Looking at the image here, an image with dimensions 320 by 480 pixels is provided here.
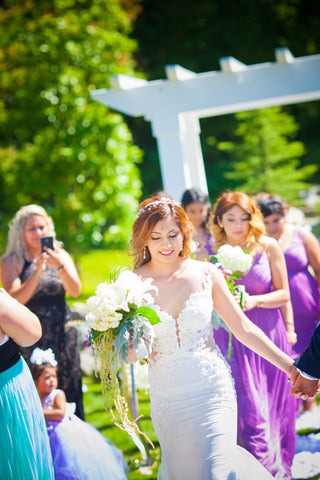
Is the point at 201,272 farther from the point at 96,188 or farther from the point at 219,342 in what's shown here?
the point at 96,188

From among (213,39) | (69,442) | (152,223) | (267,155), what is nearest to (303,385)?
(152,223)

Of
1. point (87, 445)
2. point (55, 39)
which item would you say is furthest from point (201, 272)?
point (55, 39)

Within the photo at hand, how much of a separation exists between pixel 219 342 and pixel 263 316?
436 mm

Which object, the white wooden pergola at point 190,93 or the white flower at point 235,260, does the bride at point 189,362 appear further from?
the white wooden pergola at point 190,93

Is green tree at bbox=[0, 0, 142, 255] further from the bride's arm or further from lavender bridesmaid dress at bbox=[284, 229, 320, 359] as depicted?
the bride's arm

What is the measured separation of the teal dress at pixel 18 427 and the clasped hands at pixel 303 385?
5.10ft

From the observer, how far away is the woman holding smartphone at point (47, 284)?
15.5ft

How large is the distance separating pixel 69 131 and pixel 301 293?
942cm

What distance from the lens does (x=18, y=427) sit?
118 inches

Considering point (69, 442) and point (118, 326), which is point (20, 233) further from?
point (118, 326)

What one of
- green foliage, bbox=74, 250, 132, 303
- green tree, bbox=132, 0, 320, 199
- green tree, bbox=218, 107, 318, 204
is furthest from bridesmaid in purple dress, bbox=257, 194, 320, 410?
green tree, bbox=132, 0, 320, 199

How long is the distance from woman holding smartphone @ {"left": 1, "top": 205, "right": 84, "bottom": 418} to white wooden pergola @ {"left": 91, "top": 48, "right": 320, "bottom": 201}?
2370 mm

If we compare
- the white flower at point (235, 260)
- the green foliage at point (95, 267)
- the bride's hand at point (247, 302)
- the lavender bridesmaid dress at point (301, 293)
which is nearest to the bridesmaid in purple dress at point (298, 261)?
the lavender bridesmaid dress at point (301, 293)

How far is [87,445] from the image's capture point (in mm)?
4012
